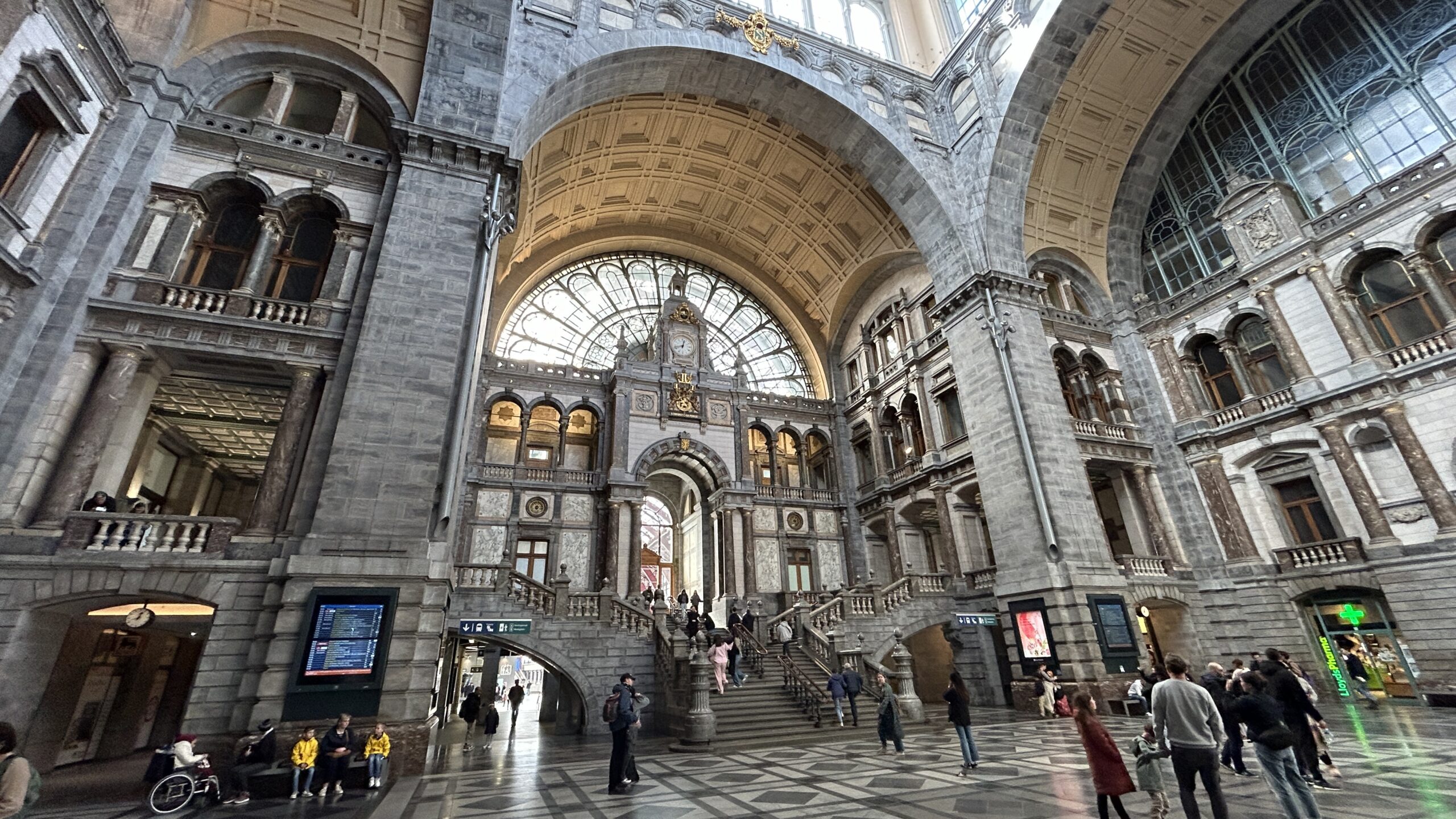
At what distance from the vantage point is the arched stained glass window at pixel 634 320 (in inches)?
973

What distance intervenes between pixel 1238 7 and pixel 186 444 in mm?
32780

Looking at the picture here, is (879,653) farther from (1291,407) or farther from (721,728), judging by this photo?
(1291,407)

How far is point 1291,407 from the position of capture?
52.1 ft

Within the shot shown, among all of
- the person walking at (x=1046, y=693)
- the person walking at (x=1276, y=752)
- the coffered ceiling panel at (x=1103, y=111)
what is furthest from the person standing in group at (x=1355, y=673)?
the person walking at (x=1276, y=752)

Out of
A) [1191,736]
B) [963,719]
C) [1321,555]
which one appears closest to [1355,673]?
[1321,555]

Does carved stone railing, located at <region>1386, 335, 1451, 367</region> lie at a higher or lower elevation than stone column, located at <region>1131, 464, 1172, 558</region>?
higher

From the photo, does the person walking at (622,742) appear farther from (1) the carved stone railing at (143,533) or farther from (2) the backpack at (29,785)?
(1) the carved stone railing at (143,533)

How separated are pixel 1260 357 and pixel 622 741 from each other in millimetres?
20480

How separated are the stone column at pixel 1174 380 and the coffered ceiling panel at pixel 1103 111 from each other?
321 cm

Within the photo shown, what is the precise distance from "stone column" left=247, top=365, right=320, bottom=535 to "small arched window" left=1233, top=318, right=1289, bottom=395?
78.0ft

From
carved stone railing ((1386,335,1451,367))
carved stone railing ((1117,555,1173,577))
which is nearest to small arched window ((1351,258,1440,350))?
carved stone railing ((1386,335,1451,367))

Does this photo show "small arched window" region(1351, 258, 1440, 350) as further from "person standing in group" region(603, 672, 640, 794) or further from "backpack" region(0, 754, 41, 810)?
"backpack" region(0, 754, 41, 810)

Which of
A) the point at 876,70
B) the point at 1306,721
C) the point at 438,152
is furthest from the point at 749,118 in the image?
the point at 1306,721

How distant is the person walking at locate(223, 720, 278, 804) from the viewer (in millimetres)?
7570
